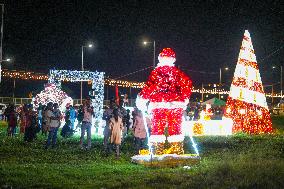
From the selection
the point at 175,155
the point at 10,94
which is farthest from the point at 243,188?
the point at 10,94

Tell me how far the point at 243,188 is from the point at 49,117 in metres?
10.5

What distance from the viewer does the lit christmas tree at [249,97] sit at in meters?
28.0

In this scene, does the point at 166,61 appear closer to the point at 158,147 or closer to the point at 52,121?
the point at 158,147

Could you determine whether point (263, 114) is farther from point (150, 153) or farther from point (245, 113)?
point (150, 153)

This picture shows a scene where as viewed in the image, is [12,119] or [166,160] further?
[12,119]

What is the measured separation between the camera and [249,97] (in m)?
28.0

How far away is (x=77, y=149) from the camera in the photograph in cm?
1923

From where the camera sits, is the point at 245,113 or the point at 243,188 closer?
the point at 243,188

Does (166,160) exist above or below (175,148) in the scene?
below

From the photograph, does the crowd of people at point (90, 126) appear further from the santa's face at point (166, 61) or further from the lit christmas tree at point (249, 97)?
the lit christmas tree at point (249, 97)

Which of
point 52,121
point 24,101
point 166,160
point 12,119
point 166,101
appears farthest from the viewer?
point 24,101

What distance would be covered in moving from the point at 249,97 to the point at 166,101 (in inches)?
540

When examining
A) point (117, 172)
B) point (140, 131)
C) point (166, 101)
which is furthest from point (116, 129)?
point (117, 172)

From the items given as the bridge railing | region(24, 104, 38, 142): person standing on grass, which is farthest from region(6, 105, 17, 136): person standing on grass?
the bridge railing
